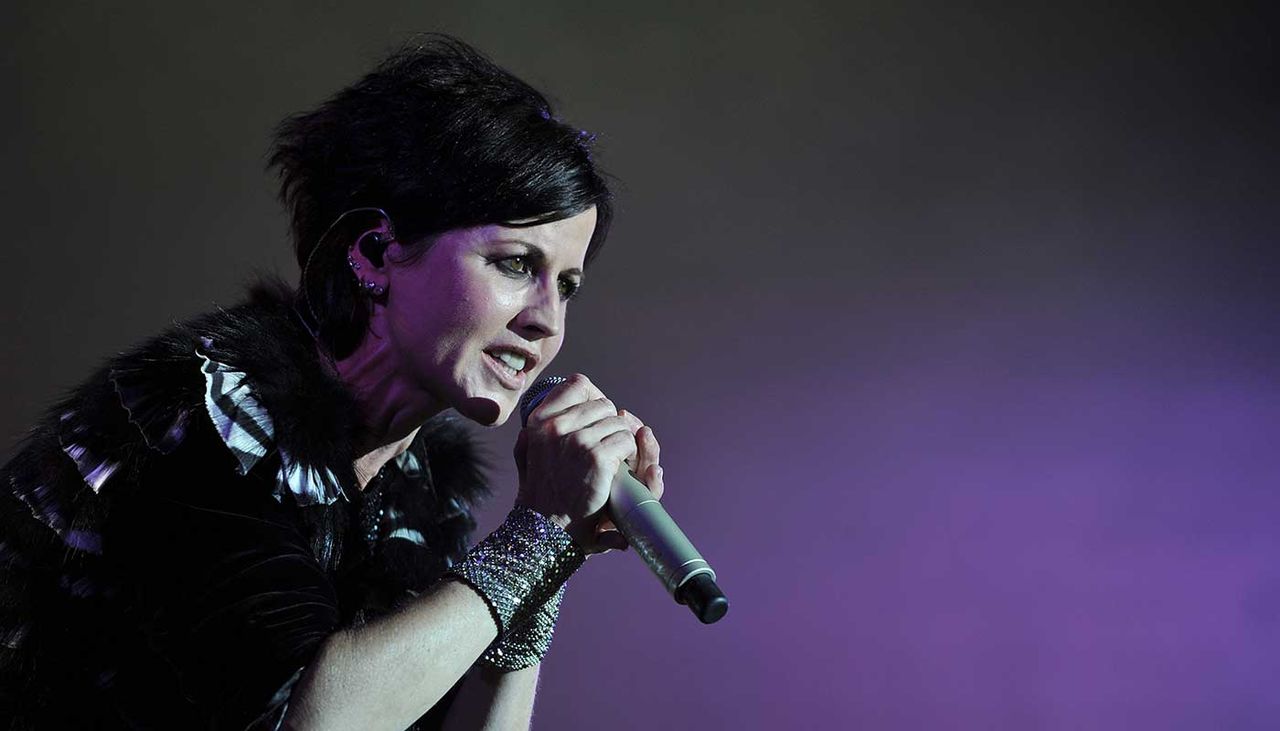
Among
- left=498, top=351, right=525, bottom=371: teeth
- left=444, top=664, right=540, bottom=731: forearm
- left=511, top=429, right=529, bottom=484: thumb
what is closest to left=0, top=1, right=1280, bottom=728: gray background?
left=444, top=664, right=540, bottom=731: forearm

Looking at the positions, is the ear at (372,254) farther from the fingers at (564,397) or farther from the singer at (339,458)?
the fingers at (564,397)

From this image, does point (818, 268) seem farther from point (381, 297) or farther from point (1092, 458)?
point (381, 297)

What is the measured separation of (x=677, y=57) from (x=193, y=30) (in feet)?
3.16

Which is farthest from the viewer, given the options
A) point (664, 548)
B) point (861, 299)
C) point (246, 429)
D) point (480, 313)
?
point (861, 299)

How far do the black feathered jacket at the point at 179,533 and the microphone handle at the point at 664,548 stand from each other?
27 cm

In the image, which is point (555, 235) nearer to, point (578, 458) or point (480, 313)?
point (480, 313)

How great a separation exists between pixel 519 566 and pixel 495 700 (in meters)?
0.39

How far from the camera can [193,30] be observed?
216 cm

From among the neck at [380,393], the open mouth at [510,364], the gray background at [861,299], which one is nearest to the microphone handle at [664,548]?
the open mouth at [510,364]

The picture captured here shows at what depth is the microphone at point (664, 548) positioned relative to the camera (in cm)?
84

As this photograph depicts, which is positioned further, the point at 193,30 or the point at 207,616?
the point at 193,30

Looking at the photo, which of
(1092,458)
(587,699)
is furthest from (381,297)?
(1092,458)

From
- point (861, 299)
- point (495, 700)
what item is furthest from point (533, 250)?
point (861, 299)

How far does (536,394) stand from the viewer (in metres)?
1.12
